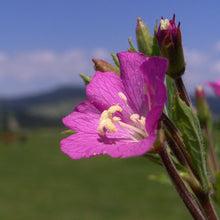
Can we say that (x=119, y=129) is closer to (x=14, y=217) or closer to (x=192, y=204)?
(x=192, y=204)

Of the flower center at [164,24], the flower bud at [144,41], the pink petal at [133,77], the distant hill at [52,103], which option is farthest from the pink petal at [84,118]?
the distant hill at [52,103]

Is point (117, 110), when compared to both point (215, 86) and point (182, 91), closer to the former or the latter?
point (182, 91)

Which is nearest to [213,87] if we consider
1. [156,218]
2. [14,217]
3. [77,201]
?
[156,218]

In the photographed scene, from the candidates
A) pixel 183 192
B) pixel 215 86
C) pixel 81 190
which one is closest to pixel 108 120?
pixel 183 192

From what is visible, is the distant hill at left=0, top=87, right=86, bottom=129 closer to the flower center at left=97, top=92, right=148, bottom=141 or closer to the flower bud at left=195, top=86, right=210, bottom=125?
the flower bud at left=195, top=86, right=210, bottom=125

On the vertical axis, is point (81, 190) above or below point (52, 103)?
below

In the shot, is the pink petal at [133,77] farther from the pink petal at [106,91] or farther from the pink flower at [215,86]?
the pink flower at [215,86]

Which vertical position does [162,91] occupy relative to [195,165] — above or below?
above

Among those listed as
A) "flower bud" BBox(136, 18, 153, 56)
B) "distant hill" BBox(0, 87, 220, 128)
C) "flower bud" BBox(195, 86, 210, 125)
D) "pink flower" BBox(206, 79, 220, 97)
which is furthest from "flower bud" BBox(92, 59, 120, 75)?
"distant hill" BBox(0, 87, 220, 128)
